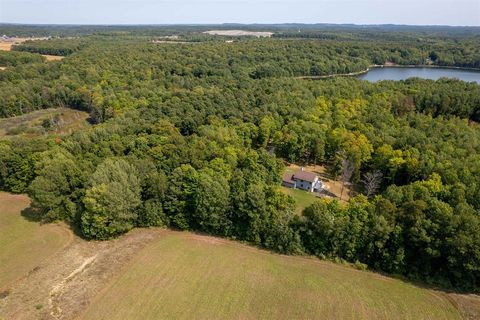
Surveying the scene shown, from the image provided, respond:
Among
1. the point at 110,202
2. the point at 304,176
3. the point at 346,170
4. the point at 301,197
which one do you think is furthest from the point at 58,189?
the point at 346,170

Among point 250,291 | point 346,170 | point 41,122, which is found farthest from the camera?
point 41,122

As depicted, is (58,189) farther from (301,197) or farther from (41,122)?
(41,122)

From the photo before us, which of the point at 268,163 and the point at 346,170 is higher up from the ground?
the point at 268,163

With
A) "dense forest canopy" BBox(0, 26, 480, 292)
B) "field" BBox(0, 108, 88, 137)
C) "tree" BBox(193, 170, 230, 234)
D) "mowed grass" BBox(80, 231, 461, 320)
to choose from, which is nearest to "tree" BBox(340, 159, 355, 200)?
"dense forest canopy" BBox(0, 26, 480, 292)

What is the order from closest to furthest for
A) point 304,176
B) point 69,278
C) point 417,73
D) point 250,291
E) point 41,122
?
1. point 250,291
2. point 69,278
3. point 304,176
4. point 41,122
5. point 417,73

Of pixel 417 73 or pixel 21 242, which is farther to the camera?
pixel 417 73

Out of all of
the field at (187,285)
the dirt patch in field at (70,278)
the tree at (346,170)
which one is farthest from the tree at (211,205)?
the tree at (346,170)

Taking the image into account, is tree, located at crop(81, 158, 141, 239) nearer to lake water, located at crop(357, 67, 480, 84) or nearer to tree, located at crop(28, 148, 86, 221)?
tree, located at crop(28, 148, 86, 221)
